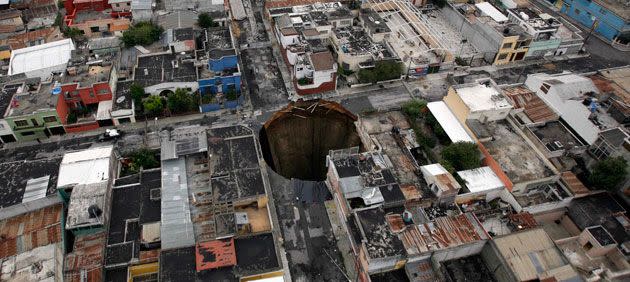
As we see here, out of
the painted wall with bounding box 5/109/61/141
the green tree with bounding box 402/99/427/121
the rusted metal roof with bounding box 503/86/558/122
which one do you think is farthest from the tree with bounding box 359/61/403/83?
the painted wall with bounding box 5/109/61/141

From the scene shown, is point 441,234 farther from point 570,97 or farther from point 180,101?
point 180,101

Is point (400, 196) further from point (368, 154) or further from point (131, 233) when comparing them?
point (131, 233)

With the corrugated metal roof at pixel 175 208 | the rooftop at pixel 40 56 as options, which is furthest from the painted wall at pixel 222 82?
the rooftop at pixel 40 56

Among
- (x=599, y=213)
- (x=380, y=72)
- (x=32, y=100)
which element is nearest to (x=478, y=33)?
(x=380, y=72)

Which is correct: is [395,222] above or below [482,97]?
below

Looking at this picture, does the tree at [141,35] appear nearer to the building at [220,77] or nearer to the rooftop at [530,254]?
the building at [220,77]
